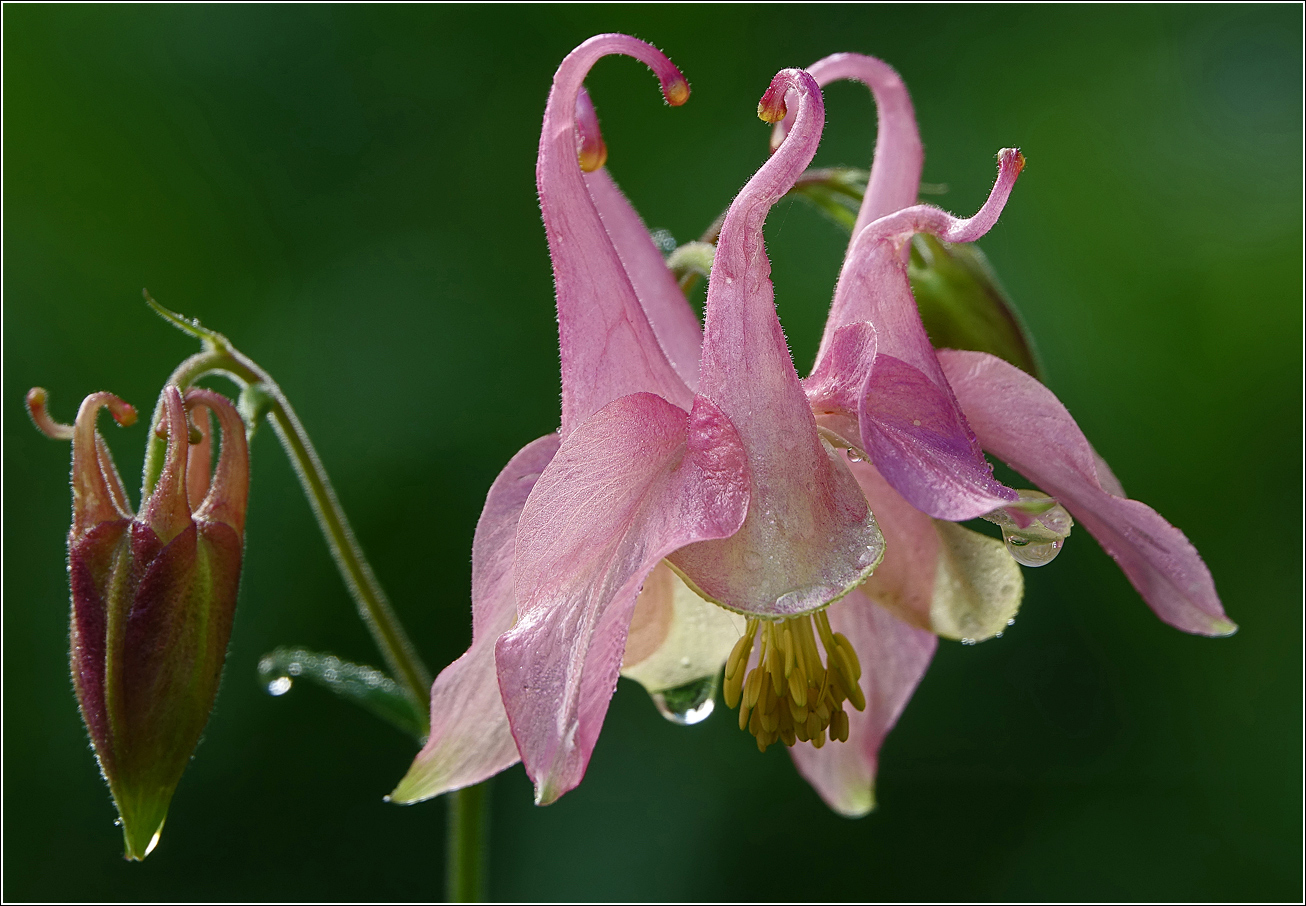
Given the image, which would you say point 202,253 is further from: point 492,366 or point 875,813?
point 875,813

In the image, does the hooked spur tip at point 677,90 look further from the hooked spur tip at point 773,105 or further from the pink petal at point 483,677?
the pink petal at point 483,677

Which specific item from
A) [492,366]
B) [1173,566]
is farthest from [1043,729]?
[1173,566]

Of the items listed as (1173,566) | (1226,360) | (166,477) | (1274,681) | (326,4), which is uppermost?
(326,4)

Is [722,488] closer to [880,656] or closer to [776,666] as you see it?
[776,666]

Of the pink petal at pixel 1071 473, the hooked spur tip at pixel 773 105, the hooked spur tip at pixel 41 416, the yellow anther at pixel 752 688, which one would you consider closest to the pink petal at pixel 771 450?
the hooked spur tip at pixel 773 105

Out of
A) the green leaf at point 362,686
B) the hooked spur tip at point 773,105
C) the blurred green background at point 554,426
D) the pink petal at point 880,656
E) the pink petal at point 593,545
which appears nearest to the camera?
Answer: the pink petal at point 593,545
